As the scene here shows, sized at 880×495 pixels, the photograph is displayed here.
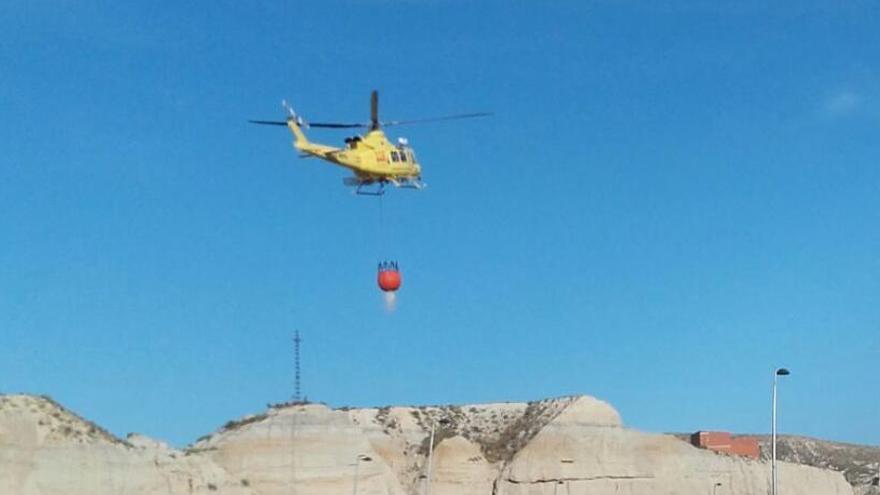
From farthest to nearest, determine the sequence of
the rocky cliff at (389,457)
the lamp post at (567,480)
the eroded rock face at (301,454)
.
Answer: the lamp post at (567,480) < the eroded rock face at (301,454) < the rocky cliff at (389,457)

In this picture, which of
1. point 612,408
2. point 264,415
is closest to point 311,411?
point 264,415

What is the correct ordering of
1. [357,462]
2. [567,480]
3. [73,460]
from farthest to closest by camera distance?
[567,480] < [357,462] < [73,460]

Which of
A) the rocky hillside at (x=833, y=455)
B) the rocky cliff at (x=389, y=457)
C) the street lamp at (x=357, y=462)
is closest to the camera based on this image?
the rocky cliff at (x=389, y=457)

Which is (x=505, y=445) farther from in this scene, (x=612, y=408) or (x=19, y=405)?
(x=19, y=405)

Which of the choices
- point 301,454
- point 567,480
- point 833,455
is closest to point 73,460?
point 301,454

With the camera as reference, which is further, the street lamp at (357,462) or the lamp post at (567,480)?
the lamp post at (567,480)

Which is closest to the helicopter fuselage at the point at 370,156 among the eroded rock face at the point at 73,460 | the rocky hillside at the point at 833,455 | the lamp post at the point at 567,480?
the eroded rock face at the point at 73,460

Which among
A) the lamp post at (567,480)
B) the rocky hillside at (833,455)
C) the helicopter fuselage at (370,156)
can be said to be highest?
the helicopter fuselage at (370,156)

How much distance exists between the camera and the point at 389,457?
69438 millimetres

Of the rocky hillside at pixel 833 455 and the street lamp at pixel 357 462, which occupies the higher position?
the rocky hillside at pixel 833 455

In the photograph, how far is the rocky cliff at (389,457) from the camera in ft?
184

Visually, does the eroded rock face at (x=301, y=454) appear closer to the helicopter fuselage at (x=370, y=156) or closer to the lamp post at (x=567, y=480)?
the lamp post at (x=567, y=480)

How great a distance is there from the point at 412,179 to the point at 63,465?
19082 mm

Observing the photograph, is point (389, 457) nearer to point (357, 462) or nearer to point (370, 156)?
point (357, 462)
